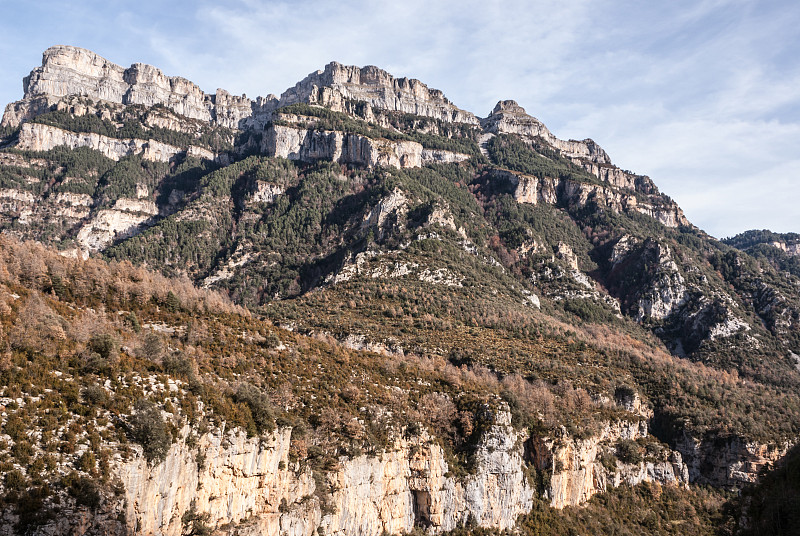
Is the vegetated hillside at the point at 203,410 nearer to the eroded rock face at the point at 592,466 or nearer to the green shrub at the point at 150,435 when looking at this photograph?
the green shrub at the point at 150,435

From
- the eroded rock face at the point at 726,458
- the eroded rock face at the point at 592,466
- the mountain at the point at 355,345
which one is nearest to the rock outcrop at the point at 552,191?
the mountain at the point at 355,345

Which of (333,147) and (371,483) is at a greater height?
(333,147)

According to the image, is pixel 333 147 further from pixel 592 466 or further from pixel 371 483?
Answer: pixel 371 483

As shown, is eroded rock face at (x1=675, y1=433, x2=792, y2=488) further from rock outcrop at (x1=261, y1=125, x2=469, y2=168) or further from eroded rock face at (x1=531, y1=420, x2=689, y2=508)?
rock outcrop at (x1=261, y1=125, x2=469, y2=168)

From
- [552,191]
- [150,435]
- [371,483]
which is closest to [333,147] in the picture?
[552,191]

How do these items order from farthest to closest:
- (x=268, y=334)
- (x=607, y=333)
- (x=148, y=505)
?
(x=607, y=333), (x=268, y=334), (x=148, y=505)

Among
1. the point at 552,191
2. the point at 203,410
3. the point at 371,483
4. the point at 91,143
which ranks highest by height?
the point at 91,143

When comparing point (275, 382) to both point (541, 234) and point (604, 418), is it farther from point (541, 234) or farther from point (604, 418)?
point (541, 234)

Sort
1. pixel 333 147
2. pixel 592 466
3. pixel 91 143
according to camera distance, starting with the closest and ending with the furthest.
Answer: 1. pixel 592 466
2. pixel 333 147
3. pixel 91 143

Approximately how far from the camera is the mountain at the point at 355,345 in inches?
954

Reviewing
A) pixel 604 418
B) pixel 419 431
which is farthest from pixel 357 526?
pixel 604 418

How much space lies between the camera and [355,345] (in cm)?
7188

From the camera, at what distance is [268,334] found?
49.5m

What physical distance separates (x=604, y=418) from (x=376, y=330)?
33608 mm
